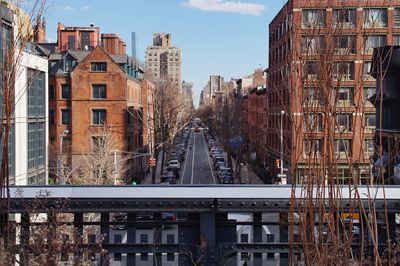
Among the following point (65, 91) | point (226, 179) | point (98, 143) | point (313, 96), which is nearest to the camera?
point (313, 96)

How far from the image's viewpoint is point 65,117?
34.2 m

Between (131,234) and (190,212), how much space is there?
0.64 meters

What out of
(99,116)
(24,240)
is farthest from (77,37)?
(24,240)

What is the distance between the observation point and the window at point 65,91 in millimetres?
34125

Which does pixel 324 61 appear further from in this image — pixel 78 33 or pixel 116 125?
pixel 78 33

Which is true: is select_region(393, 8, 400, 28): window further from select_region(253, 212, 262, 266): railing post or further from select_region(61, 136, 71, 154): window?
select_region(253, 212, 262, 266): railing post

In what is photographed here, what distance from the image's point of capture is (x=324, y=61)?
137 inches

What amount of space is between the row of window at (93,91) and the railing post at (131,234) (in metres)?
29.9

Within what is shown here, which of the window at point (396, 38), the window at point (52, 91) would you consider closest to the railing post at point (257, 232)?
the window at point (52, 91)

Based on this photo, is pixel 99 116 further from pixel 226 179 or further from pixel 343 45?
pixel 343 45

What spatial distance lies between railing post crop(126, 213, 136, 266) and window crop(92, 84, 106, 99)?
98.2 feet

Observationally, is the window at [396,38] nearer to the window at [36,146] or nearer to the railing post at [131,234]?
the window at [36,146]

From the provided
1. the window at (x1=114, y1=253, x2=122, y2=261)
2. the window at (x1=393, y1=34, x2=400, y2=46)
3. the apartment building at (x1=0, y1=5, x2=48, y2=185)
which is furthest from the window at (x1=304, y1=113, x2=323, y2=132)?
the window at (x1=393, y1=34, x2=400, y2=46)

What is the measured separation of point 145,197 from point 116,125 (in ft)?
96.6
